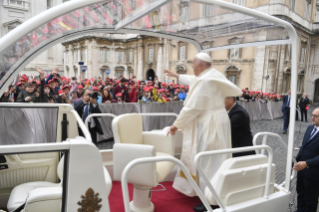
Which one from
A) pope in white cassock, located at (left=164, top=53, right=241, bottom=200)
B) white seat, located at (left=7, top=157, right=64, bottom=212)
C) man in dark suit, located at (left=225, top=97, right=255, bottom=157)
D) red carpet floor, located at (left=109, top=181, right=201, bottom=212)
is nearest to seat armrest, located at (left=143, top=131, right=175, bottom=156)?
pope in white cassock, located at (left=164, top=53, right=241, bottom=200)

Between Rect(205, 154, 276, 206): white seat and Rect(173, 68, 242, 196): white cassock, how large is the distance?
632mm

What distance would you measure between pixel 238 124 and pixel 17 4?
24378 mm

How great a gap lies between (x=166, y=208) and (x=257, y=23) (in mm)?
2677

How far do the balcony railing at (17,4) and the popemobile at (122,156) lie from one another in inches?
885

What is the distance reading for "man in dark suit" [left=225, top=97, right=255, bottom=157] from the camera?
3.44m

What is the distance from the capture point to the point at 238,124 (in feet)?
11.4

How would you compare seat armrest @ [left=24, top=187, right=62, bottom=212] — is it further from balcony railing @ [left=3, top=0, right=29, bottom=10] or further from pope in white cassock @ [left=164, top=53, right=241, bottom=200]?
balcony railing @ [left=3, top=0, right=29, bottom=10]

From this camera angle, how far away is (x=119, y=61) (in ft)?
121

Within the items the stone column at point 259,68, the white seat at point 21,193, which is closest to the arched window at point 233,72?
the stone column at point 259,68

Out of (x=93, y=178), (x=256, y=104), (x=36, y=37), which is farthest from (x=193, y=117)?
(x=256, y=104)

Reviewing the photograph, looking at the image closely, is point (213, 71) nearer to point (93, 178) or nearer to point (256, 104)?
point (93, 178)

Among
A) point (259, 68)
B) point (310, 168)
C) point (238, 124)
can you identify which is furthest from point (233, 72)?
point (310, 168)

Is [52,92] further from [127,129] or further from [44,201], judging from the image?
[44,201]

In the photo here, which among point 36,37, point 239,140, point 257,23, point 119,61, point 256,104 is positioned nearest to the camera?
point 36,37
